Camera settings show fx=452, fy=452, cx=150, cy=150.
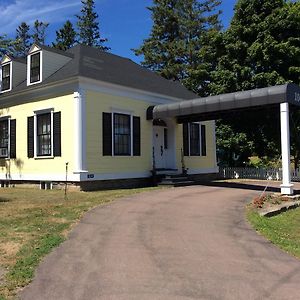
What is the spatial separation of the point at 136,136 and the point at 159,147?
218cm

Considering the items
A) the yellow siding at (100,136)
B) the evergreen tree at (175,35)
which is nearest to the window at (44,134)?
the yellow siding at (100,136)

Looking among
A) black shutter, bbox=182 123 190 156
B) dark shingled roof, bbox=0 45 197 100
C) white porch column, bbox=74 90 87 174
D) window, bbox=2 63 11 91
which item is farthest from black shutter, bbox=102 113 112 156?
window, bbox=2 63 11 91

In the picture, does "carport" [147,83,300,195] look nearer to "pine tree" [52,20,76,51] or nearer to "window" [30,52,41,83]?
"window" [30,52,41,83]

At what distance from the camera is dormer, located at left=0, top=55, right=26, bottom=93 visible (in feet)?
74.0

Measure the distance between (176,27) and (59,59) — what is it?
91.5 ft

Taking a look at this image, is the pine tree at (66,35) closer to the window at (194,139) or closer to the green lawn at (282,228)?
the window at (194,139)

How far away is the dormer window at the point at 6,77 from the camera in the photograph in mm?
22719

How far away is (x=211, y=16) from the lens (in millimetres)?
45438

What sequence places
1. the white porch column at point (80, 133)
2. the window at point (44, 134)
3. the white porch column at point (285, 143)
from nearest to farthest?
the white porch column at point (285, 143), the white porch column at point (80, 133), the window at point (44, 134)

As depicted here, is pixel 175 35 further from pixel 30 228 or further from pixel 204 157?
pixel 30 228

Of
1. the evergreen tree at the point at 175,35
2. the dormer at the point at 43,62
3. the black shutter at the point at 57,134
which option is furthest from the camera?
the evergreen tree at the point at 175,35

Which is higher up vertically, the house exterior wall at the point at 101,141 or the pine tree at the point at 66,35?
the pine tree at the point at 66,35

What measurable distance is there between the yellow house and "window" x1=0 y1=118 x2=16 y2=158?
5 cm

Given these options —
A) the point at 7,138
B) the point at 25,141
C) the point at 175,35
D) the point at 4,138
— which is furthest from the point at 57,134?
the point at 175,35
